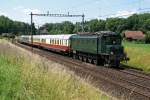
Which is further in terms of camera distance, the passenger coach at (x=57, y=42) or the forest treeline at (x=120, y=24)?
the forest treeline at (x=120, y=24)

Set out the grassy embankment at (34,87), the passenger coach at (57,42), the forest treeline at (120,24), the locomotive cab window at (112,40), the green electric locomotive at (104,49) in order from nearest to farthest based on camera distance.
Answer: the grassy embankment at (34,87) < the green electric locomotive at (104,49) < the locomotive cab window at (112,40) < the passenger coach at (57,42) < the forest treeline at (120,24)

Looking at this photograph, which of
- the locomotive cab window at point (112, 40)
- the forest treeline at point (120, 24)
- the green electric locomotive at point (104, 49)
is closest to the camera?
the green electric locomotive at point (104, 49)

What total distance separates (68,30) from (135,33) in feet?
87.3

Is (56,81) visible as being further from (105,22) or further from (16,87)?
(105,22)

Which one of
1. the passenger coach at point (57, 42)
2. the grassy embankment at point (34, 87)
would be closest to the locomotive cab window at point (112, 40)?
the passenger coach at point (57, 42)

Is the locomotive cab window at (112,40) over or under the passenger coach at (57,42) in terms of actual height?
over

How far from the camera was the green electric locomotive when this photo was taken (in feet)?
109

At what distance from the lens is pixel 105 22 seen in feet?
457

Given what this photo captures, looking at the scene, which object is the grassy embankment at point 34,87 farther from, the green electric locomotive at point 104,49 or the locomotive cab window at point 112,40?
the locomotive cab window at point 112,40

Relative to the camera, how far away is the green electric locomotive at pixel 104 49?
109ft

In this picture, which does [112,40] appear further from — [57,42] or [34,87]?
[34,87]

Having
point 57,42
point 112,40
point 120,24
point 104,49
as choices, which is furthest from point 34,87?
point 120,24

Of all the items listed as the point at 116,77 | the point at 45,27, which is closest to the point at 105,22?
the point at 45,27

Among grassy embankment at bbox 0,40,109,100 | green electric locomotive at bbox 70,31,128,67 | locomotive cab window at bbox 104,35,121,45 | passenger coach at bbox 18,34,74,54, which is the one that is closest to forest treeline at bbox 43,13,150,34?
passenger coach at bbox 18,34,74,54
